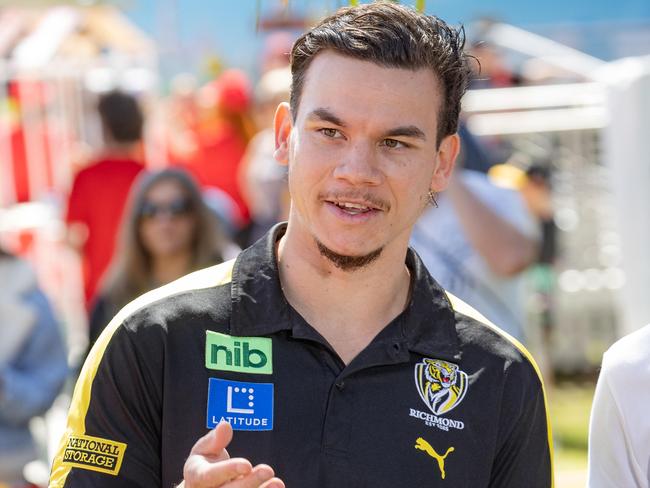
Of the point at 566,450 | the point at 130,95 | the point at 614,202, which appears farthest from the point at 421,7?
the point at 566,450

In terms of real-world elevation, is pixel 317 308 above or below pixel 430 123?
below

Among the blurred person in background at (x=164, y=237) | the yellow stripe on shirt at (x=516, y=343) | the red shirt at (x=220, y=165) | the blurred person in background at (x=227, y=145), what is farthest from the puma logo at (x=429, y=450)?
the red shirt at (x=220, y=165)

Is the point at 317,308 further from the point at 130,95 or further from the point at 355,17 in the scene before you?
the point at 130,95

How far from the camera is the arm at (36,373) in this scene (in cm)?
498

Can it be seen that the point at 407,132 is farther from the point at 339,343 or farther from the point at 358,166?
the point at 339,343

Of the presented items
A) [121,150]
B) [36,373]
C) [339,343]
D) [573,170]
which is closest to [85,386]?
[339,343]

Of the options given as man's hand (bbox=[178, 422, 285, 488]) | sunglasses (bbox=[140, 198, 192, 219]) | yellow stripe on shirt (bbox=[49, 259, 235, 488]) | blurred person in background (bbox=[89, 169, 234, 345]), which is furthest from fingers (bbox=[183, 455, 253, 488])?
sunglasses (bbox=[140, 198, 192, 219])

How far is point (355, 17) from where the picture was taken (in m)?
2.34

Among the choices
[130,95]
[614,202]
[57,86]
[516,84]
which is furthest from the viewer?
[516,84]

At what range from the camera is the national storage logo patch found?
2.10 meters

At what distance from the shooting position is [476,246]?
4.09 metres

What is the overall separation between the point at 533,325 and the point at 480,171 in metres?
3.79

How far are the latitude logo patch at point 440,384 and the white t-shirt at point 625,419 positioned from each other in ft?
0.94

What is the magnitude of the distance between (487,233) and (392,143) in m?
1.90
